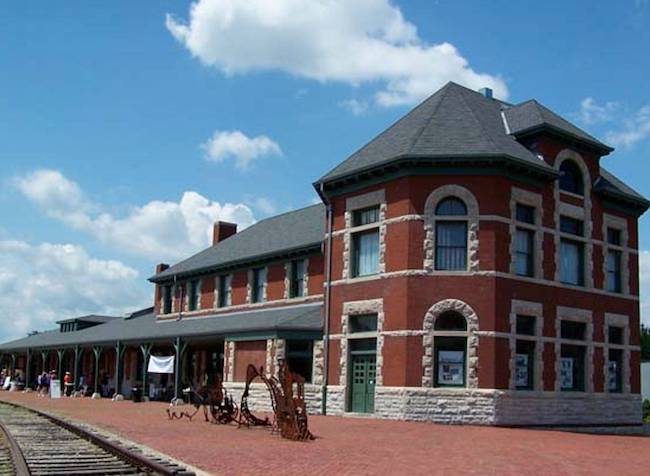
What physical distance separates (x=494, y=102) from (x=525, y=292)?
885 cm

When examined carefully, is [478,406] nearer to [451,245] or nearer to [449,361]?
[449,361]

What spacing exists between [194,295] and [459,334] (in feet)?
67.0

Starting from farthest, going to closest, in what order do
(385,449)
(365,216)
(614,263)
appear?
1. (614,263)
2. (365,216)
3. (385,449)

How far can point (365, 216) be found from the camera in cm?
2875

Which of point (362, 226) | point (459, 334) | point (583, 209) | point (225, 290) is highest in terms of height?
point (583, 209)

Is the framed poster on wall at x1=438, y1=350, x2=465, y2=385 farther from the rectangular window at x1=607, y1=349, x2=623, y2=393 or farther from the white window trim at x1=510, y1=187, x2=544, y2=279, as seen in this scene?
the rectangular window at x1=607, y1=349, x2=623, y2=393

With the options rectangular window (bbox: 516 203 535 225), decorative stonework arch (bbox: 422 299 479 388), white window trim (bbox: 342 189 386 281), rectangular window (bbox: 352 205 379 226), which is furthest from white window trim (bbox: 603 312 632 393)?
rectangular window (bbox: 352 205 379 226)

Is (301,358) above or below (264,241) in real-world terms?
below

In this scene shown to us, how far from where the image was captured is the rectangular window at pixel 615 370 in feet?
99.1

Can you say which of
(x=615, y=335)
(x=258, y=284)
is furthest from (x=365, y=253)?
(x=615, y=335)

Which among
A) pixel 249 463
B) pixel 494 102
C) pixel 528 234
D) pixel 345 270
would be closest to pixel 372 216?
pixel 345 270

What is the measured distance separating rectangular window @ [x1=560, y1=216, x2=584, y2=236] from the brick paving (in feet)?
27.3

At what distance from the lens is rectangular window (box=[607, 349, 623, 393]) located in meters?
30.2

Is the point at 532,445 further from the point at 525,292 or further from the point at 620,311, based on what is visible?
the point at 620,311
